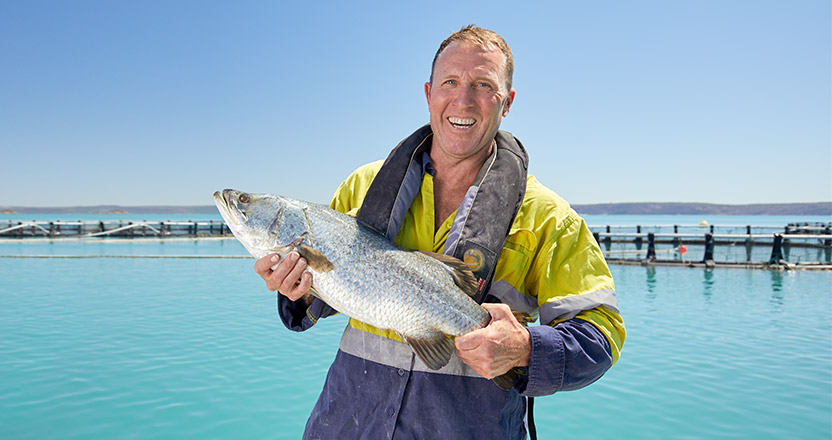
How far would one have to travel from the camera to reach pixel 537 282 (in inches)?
86.4

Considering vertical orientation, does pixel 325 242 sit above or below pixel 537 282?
above

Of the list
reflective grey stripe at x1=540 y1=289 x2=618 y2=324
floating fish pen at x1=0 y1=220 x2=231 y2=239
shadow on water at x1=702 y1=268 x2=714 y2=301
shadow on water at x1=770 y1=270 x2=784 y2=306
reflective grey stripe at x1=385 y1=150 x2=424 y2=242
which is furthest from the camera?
floating fish pen at x1=0 y1=220 x2=231 y2=239

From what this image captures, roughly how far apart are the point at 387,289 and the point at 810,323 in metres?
13.3

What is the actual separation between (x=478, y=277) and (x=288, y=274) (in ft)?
2.64

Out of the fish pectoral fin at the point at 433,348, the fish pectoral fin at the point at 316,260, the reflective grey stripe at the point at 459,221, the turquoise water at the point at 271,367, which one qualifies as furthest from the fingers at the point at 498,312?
the turquoise water at the point at 271,367

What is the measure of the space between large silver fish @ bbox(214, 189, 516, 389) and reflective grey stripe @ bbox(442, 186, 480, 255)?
0.09 metres

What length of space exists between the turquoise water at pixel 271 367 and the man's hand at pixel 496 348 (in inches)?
226

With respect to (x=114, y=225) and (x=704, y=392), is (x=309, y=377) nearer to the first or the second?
(x=704, y=392)

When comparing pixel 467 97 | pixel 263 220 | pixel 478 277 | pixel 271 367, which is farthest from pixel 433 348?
pixel 271 367

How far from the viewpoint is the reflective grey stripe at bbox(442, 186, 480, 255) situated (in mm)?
2172

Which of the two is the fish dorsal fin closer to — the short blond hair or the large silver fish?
the large silver fish

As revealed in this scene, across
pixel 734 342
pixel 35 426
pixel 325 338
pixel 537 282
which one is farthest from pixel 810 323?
pixel 35 426

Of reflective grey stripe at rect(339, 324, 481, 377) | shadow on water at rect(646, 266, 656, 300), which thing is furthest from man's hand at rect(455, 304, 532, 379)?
shadow on water at rect(646, 266, 656, 300)

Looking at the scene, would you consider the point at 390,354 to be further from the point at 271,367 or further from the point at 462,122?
the point at 271,367
